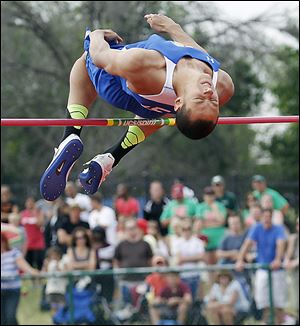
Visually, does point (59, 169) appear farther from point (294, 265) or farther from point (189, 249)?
point (189, 249)

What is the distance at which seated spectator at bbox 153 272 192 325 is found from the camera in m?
12.2

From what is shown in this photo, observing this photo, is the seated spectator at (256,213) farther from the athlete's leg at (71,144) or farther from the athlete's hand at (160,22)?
the athlete's hand at (160,22)

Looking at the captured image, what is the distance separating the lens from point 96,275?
40.2 feet

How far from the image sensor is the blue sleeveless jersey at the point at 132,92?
7.35 meters

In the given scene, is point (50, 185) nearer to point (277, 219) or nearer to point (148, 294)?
point (148, 294)

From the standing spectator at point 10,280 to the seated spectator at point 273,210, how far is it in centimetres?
271

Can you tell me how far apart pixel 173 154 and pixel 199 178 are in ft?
19.6

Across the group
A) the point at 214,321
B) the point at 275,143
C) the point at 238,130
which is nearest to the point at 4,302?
the point at 214,321

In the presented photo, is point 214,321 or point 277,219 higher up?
point 277,219

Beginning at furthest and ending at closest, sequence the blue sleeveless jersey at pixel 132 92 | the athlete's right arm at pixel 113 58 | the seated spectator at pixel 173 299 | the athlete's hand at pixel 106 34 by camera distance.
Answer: the seated spectator at pixel 173 299 → the athlete's hand at pixel 106 34 → the blue sleeveless jersey at pixel 132 92 → the athlete's right arm at pixel 113 58

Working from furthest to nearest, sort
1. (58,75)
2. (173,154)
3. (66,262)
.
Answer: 1. (173,154)
2. (58,75)
3. (66,262)

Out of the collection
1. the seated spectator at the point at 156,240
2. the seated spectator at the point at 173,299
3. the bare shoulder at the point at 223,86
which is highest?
the bare shoulder at the point at 223,86

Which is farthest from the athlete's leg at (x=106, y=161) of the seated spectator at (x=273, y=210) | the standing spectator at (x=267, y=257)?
the seated spectator at (x=273, y=210)

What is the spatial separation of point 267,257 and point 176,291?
1.18 m
